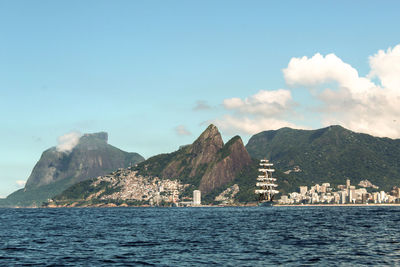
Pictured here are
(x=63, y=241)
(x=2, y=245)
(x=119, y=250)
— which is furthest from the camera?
(x=63, y=241)

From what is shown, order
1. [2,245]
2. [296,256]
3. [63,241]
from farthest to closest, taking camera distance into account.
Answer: [63,241]
[2,245]
[296,256]

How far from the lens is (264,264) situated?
45344 mm

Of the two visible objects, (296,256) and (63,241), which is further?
(63,241)

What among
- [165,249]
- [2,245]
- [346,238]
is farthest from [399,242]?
[2,245]

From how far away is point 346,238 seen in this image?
69.0m

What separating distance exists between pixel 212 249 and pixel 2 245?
2997 cm

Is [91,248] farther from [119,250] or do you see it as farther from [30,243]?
[30,243]

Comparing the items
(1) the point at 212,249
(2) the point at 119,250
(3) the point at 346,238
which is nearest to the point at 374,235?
(3) the point at 346,238

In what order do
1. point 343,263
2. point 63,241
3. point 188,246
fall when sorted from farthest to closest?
point 63,241, point 188,246, point 343,263

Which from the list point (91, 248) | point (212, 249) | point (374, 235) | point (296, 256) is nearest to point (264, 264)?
point (296, 256)

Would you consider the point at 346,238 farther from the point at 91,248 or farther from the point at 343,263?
the point at 91,248

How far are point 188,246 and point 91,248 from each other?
40.2ft

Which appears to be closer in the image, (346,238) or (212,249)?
(212,249)

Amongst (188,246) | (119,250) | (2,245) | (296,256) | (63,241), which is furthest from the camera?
(63,241)
